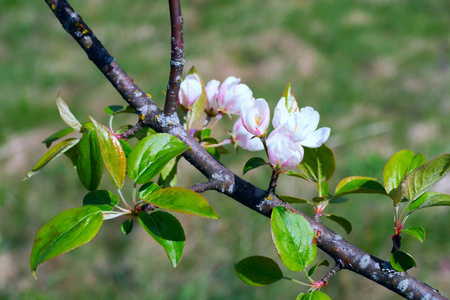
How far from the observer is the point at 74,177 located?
2.19 m

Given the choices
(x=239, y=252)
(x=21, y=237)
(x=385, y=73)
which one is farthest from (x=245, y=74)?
(x=21, y=237)

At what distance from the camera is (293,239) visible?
1.33 ft

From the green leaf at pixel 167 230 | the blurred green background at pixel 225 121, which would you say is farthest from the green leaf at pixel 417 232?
the blurred green background at pixel 225 121

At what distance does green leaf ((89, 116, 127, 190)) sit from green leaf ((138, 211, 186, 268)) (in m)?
0.05

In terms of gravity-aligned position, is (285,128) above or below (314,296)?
above

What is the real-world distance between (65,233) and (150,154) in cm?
11

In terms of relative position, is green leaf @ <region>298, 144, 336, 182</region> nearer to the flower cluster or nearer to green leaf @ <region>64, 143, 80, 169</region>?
the flower cluster

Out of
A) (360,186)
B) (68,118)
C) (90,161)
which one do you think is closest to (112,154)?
(90,161)

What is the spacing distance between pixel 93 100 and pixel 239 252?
1.53m

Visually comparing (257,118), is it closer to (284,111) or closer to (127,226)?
(284,111)

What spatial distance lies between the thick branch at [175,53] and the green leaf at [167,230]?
125mm

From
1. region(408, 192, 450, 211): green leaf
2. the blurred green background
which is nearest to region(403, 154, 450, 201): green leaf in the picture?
region(408, 192, 450, 211): green leaf

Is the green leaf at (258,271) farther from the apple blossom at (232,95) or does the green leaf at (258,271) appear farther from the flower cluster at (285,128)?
the apple blossom at (232,95)

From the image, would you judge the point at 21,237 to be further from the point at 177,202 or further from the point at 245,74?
the point at 177,202
